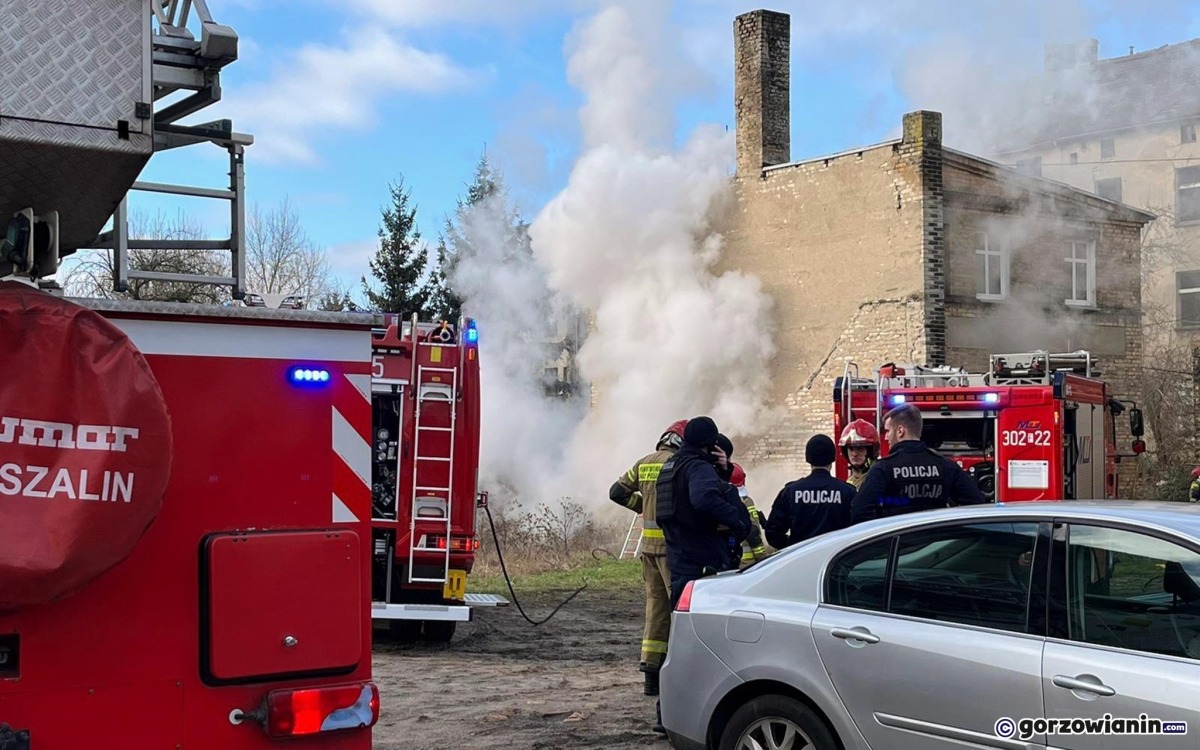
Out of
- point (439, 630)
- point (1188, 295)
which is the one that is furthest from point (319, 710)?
point (1188, 295)

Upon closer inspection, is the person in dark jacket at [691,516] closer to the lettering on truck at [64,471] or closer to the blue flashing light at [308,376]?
the blue flashing light at [308,376]

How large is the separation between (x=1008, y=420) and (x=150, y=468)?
478 inches

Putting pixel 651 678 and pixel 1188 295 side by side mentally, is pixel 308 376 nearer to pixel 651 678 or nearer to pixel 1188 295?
pixel 651 678

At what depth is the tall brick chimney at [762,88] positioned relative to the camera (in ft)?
86.8

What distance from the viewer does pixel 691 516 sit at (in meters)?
7.70

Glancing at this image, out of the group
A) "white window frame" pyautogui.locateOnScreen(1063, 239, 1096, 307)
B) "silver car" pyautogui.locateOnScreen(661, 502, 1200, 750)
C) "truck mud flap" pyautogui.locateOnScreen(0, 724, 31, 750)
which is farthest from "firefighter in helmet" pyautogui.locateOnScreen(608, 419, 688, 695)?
"white window frame" pyautogui.locateOnScreen(1063, 239, 1096, 307)

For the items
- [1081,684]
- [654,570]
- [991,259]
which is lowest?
[654,570]

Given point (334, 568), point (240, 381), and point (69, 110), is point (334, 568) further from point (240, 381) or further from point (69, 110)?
point (69, 110)

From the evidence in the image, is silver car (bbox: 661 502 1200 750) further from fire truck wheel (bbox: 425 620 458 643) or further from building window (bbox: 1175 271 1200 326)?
building window (bbox: 1175 271 1200 326)

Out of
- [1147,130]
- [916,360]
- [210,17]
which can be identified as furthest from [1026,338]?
[210,17]

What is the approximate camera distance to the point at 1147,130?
2748cm

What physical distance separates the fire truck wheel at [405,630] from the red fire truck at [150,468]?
785 centimetres

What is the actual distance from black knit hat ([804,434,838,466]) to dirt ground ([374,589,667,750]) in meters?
1.91

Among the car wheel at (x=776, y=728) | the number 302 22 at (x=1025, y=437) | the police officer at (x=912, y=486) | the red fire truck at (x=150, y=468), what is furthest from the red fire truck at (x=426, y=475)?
the red fire truck at (x=150, y=468)
